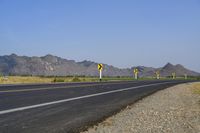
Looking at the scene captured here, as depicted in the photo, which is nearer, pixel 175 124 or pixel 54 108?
pixel 175 124

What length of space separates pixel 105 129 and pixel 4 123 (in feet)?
8.24

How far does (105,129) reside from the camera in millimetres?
10875

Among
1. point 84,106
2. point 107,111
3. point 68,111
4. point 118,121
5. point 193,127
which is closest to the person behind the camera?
point 193,127

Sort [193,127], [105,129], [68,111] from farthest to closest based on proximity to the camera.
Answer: [68,111]
[193,127]
[105,129]

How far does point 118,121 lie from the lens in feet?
41.1

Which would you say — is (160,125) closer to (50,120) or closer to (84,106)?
(50,120)

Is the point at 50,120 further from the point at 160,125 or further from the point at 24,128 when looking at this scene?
the point at 160,125

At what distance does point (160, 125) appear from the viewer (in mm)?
11750

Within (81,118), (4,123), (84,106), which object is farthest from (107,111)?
(4,123)

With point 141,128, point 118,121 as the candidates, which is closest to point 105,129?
point 141,128

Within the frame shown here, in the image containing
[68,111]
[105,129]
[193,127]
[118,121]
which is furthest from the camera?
[68,111]

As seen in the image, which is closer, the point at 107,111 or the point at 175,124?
the point at 175,124

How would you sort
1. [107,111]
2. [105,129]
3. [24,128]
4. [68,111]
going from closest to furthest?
[24,128], [105,129], [68,111], [107,111]

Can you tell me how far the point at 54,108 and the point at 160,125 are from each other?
452 cm
